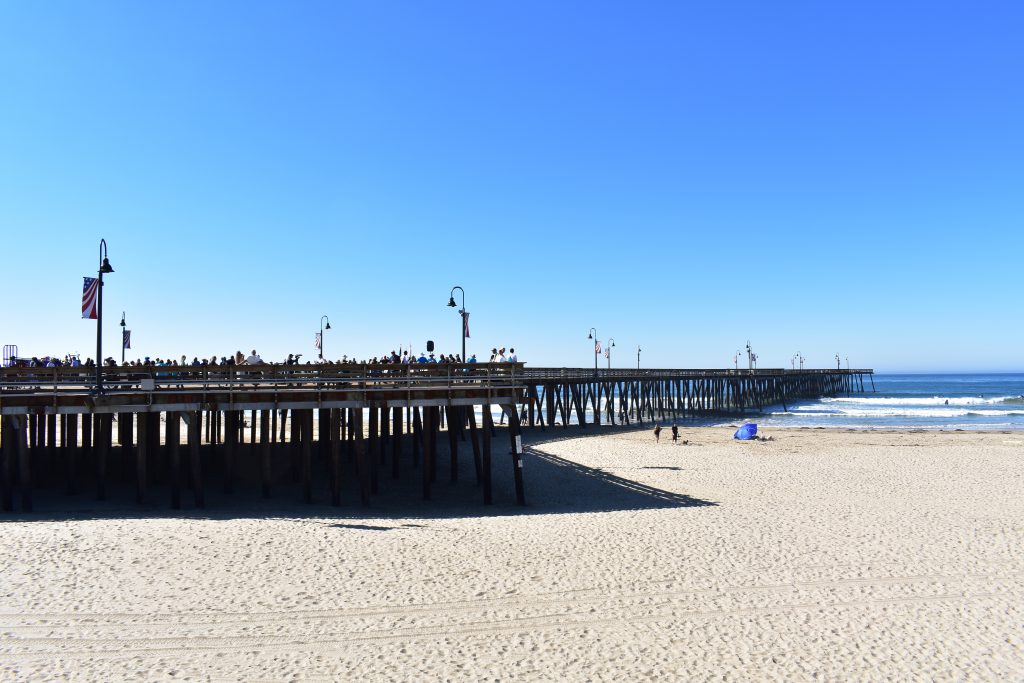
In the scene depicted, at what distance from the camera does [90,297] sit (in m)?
15.9

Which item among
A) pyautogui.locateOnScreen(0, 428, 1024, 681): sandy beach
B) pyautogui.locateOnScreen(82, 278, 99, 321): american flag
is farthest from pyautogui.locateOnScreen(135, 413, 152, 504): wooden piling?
pyautogui.locateOnScreen(82, 278, 99, 321): american flag

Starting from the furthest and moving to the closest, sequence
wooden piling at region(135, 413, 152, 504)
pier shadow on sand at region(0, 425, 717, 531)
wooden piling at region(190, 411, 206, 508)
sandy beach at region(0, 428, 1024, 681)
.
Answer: wooden piling at region(135, 413, 152, 504) → wooden piling at region(190, 411, 206, 508) → pier shadow on sand at region(0, 425, 717, 531) → sandy beach at region(0, 428, 1024, 681)

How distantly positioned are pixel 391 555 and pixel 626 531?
4801 mm

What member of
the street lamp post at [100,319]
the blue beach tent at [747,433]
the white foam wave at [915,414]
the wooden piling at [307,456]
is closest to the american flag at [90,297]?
the street lamp post at [100,319]

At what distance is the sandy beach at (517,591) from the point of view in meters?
7.87

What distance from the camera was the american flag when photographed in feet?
51.9

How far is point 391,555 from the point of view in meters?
11.4

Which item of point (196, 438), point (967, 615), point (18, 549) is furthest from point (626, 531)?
point (18, 549)

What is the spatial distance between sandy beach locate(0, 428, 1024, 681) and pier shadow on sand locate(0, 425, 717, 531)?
0.19 metres

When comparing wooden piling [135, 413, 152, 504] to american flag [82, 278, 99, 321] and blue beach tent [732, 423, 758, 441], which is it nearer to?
american flag [82, 278, 99, 321]

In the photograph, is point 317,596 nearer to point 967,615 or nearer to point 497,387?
point 497,387

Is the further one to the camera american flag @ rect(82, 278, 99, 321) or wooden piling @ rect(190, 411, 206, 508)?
american flag @ rect(82, 278, 99, 321)

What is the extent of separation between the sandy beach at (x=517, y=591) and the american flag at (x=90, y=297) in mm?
4624

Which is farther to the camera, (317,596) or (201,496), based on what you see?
(201,496)
